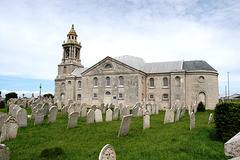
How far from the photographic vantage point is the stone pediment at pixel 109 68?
27656 millimetres

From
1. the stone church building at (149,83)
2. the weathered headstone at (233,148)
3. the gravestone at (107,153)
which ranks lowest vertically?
the gravestone at (107,153)

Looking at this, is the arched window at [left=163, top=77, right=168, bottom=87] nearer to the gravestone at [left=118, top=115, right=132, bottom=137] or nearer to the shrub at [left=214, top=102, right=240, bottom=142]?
the shrub at [left=214, top=102, right=240, bottom=142]

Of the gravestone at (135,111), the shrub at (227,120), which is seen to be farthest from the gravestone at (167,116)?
the shrub at (227,120)

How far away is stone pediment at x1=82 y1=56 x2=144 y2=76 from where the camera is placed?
27.7 metres

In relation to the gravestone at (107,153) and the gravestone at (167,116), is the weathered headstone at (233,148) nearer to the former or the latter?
the gravestone at (107,153)

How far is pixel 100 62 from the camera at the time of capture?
96.3 feet

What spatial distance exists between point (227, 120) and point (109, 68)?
22572 millimetres

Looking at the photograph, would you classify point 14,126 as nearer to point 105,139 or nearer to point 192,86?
point 105,139

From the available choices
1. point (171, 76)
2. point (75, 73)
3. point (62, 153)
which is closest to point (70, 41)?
point (75, 73)

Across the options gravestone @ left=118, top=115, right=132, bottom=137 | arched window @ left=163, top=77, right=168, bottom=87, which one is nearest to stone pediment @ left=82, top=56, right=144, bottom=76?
arched window @ left=163, top=77, right=168, bottom=87

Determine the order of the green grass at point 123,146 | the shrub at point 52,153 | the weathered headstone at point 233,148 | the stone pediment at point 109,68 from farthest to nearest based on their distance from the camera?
the stone pediment at point 109,68 → the green grass at point 123,146 → the shrub at point 52,153 → the weathered headstone at point 233,148

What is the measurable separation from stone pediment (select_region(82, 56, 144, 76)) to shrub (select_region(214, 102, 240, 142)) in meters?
19.3

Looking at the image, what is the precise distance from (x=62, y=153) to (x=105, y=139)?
89.5 inches

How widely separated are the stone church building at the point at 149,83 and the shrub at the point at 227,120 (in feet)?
59.2
